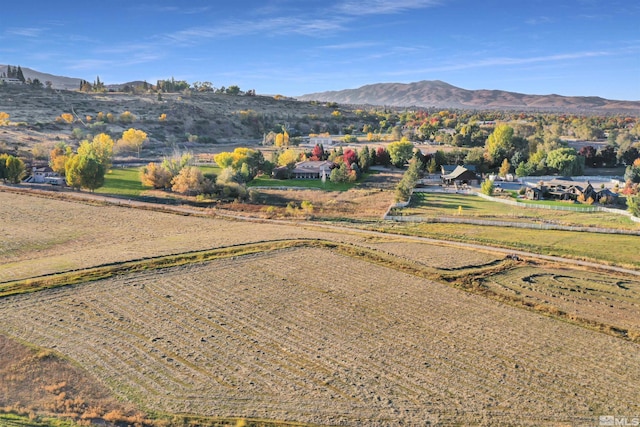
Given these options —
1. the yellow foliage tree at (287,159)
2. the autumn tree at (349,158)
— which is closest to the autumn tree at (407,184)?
the autumn tree at (349,158)

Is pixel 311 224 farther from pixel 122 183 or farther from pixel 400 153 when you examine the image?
pixel 400 153

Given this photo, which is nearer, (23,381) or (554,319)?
(23,381)

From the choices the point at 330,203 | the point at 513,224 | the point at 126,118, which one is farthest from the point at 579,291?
the point at 126,118

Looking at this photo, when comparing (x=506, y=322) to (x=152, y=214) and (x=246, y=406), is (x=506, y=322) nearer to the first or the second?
(x=246, y=406)

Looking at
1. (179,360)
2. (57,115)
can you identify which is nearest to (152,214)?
(179,360)

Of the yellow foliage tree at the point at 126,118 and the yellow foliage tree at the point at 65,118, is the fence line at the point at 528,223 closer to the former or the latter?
the yellow foliage tree at the point at 126,118

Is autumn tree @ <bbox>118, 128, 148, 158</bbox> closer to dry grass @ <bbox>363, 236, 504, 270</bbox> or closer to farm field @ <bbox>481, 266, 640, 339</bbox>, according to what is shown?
dry grass @ <bbox>363, 236, 504, 270</bbox>
